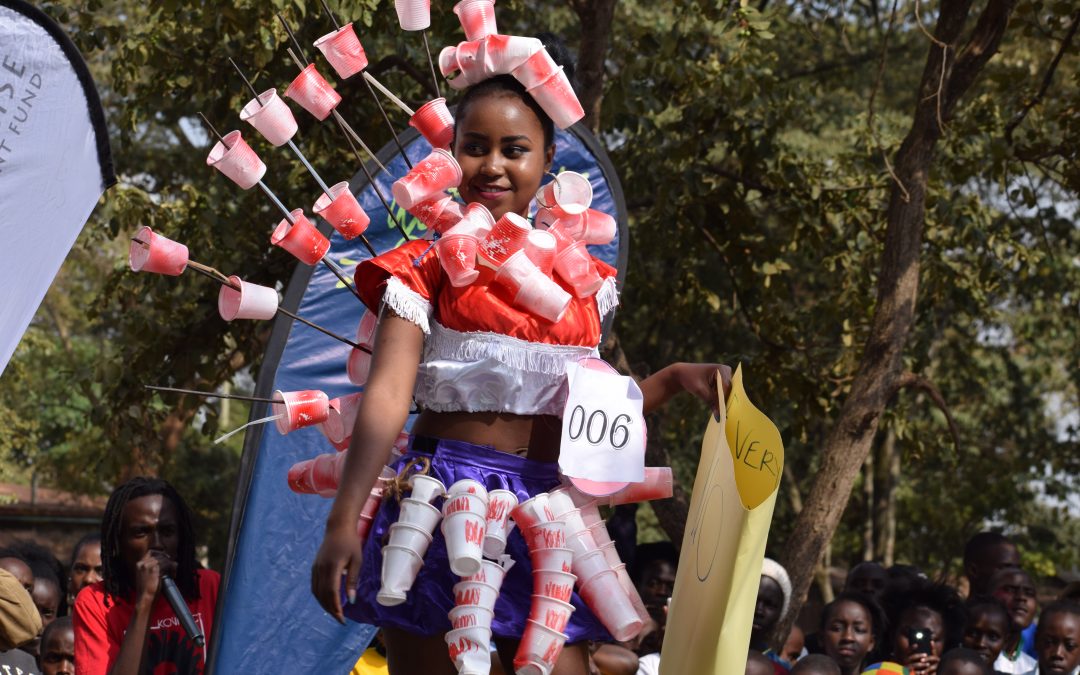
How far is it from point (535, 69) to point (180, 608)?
78.9 inches

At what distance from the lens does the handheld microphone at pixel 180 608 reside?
158 inches

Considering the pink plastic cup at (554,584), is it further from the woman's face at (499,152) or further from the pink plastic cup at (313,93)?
the pink plastic cup at (313,93)

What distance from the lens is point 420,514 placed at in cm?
269

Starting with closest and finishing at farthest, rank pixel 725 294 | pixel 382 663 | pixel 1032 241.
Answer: pixel 382 663
pixel 1032 241
pixel 725 294

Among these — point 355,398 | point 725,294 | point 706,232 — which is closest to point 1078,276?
point 725,294

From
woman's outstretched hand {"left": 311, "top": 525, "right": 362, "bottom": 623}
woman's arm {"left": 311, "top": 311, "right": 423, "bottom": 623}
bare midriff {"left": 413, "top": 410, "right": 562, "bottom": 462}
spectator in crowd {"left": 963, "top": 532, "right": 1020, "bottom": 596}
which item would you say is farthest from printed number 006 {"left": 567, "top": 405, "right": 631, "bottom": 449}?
spectator in crowd {"left": 963, "top": 532, "right": 1020, "bottom": 596}

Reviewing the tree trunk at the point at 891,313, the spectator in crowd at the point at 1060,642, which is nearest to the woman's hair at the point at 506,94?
the tree trunk at the point at 891,313

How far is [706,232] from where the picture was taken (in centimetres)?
788

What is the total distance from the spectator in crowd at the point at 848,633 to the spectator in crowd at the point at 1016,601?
0.91 metres

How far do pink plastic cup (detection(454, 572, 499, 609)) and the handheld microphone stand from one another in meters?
1.61

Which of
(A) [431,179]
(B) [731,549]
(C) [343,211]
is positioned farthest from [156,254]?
(B) [731,549]

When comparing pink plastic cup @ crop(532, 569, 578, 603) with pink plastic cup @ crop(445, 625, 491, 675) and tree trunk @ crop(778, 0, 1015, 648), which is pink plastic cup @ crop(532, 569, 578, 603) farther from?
tree trunk @ crop(778, 0, 1015, 648)

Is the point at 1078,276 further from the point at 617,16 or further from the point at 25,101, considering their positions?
the point at 25,101

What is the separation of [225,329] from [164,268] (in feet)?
13.9
